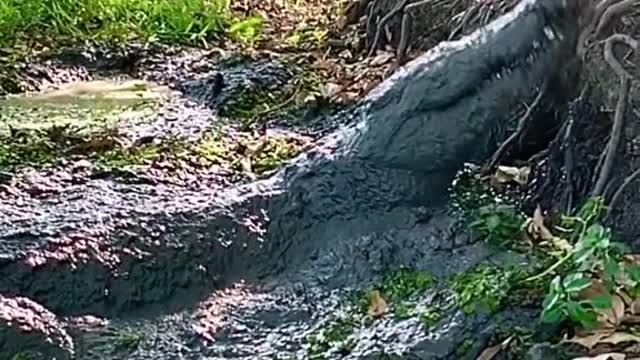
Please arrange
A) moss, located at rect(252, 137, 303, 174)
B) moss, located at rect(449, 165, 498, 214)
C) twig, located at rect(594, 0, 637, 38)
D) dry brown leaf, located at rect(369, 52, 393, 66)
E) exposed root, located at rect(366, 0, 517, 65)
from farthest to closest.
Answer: dry brown leaf, located at rect(369, 52, 393, 66), exposed root, located at rect(366, 0, 517, 65), moss, located at rect(252, 137, 303, 174), moss, located at rect(449, 165, 498, 214), twig, located at rect(594, 0, 637, 38)

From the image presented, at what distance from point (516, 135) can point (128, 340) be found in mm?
1177

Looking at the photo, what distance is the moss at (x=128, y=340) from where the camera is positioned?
2.83 metres

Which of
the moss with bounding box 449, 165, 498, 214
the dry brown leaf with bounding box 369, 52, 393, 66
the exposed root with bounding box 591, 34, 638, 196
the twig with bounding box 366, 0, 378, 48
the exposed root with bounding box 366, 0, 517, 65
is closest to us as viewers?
the exposed root with bounding box 591, 34, 638, 196

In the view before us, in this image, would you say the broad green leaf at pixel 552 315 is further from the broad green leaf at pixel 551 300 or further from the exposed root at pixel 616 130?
the exposed root at pixel 616 130

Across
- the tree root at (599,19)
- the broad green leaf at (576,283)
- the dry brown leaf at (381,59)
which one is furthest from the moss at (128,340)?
the dry brown leaf at (381,59)

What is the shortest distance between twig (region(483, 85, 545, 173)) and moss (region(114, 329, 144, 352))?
1063mm

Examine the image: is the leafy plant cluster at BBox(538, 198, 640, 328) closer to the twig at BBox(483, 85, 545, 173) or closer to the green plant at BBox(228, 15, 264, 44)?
the twig at BBox(483, 85, 545, 173)

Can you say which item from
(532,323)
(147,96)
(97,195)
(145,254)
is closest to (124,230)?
(145,254)

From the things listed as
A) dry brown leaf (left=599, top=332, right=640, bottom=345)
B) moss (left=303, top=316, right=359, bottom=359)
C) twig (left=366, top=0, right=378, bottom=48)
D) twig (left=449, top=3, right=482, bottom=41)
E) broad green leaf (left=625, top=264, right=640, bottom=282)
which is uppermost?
twig (left=449, top=3, right=482, bottom=41)

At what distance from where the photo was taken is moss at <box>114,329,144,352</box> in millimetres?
2829

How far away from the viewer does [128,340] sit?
112 inches

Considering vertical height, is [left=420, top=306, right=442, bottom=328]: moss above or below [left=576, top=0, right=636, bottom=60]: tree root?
below

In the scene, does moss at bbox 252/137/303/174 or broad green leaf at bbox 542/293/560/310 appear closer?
broad green leaf at bbox 542/293/560/310

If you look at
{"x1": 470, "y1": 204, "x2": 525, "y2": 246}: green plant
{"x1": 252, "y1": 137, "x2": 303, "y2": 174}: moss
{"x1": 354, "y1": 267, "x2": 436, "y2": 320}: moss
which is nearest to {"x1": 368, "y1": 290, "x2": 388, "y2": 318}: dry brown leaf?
{"x1": 354, "y1": 267, "x2": 436, "y2": 320}: moss
